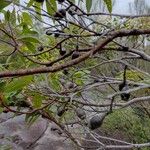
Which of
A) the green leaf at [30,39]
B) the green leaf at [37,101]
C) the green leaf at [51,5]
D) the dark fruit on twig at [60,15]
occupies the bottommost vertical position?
the green leaf at [37,101]

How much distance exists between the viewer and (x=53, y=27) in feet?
4.28

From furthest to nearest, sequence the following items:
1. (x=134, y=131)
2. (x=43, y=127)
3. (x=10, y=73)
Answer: (x=43, y=127) < (x=134, y=131) < (x=10, y=73)

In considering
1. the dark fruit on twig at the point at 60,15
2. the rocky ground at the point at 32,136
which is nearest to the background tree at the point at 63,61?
the dark fruit on twig at the point at 60,15

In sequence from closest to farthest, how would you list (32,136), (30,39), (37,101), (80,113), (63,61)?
1. (30,39)
2. (37,101)
3. (80,113)
4. (63,61)
5. (32,136)

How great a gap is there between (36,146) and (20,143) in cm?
20

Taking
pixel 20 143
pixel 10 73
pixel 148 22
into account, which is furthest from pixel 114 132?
pixel 10 73

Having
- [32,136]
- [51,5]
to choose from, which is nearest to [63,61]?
[51,5]

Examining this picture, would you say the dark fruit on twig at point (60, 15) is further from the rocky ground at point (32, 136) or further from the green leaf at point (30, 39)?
the rocky ground at point (32, 136)

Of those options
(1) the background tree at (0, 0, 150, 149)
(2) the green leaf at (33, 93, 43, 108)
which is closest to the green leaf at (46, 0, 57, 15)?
(1) the background tree at (0, 0, 150, 149)

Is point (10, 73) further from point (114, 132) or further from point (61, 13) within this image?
point (114, 132)

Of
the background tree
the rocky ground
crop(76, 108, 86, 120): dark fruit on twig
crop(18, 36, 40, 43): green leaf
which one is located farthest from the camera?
the rocky ground

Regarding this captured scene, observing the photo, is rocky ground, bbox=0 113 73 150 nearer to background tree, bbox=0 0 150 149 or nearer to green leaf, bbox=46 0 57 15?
background tree, bbox=0 0 150 149

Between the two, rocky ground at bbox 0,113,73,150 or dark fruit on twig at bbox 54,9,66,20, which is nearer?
dark fruit on twig at bbox 54,9,66,20

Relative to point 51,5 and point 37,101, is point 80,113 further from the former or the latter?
point 51,5
